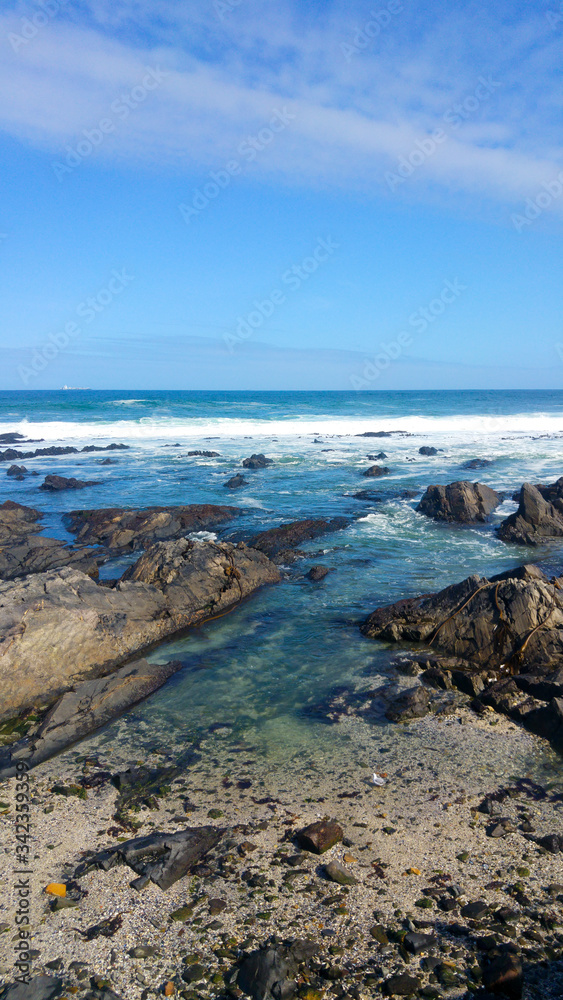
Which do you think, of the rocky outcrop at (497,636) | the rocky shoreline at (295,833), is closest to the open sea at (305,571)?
the rocky shoreline at (295,833)

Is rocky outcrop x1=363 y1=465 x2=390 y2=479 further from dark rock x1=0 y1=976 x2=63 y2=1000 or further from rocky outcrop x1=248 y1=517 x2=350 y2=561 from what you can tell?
dark rock x1=0 y1=976 x2=63 y2=1000

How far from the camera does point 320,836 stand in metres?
5.16

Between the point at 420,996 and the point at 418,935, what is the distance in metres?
0.43

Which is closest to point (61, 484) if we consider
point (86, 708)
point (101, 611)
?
point (101, 611)

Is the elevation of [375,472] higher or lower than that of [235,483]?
higher

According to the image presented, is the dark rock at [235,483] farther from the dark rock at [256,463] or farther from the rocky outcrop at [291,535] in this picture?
the rocky outcrop at [291,535]

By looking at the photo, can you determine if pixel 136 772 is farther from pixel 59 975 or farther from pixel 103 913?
pixel 59 975

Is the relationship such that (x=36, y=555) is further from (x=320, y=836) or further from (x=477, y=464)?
(x=477, y=464)

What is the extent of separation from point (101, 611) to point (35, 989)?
6237 mm

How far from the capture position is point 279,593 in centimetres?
1246

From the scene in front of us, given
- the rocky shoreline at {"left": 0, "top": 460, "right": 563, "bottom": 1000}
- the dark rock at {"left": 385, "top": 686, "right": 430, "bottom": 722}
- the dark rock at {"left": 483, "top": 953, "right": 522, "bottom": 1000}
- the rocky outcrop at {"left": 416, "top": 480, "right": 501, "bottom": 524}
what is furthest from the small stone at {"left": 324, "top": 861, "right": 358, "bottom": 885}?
A: the rocky outcrop at {"left": 416, "top": 480, "right": 501, "bottom": 524}

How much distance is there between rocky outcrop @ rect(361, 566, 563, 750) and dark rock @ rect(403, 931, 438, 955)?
350 cm

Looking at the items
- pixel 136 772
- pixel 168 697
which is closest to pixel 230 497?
pixel 168 697

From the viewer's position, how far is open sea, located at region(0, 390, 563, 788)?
7.02 m
